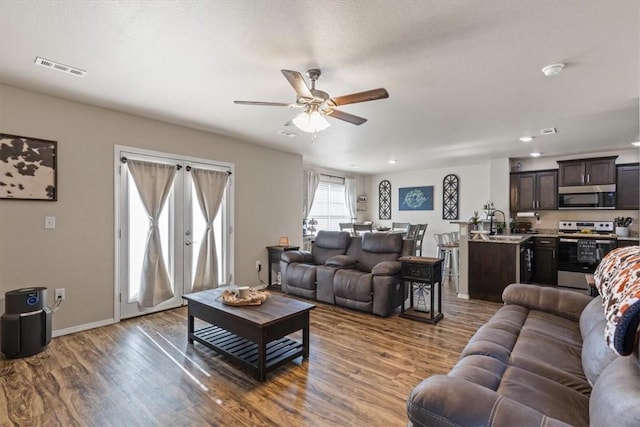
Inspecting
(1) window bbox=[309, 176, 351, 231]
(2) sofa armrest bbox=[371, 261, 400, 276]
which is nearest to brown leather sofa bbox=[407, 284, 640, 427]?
(2) sofa armrest bbox=[371, 261, 400, 276]

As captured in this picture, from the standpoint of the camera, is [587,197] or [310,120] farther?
[587,197]

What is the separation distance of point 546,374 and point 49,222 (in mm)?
4295

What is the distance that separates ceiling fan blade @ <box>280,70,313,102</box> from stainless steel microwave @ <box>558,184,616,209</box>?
561 cm

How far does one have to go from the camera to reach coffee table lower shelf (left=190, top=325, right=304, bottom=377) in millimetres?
2568

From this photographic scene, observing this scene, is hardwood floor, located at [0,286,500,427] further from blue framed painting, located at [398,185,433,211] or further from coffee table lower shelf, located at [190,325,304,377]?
blue framed painting, located at [398,185,433,211]

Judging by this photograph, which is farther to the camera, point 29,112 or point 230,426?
point 29,112

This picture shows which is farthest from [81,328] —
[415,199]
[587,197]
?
[587,197]

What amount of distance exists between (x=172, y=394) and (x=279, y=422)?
A: 845mm

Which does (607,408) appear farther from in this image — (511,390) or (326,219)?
(326,219)

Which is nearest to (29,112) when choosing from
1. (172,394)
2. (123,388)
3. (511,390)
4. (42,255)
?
(42,255)

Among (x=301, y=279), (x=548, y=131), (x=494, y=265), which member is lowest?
(x=301, y=279)

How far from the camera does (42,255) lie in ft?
10.5

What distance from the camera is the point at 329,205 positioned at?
7.95 m

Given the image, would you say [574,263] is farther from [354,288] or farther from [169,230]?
[169,230]
